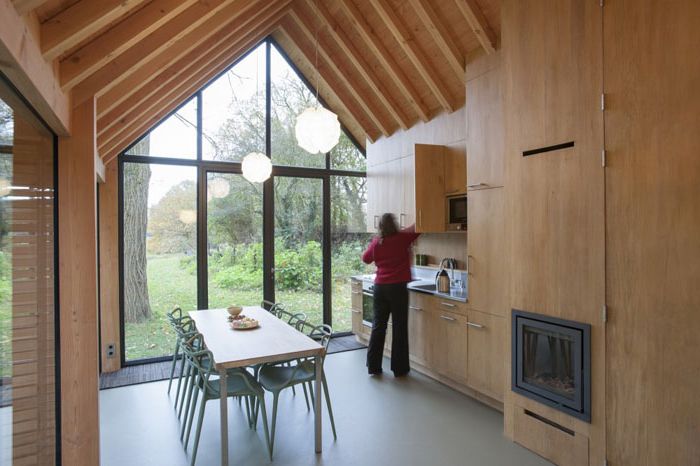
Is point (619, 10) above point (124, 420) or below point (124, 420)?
above

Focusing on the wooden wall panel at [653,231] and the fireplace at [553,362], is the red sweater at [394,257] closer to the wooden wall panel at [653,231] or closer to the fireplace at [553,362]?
the fireplace at [553,362]

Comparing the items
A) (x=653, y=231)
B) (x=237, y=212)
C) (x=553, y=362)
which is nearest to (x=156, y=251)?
(x=237, y=212)

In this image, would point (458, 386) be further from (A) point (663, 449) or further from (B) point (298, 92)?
(B) point (298, 92)

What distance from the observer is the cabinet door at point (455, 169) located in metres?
4.08

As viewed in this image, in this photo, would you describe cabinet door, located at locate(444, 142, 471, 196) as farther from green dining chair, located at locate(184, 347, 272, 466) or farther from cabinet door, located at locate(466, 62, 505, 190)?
green dining chair, located at locate(184, 347, 272, 466)

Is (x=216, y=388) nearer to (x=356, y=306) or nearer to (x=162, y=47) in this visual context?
(x=162, y=47)

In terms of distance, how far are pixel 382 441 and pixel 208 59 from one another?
369 cm

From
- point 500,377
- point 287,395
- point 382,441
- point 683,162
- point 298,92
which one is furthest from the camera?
point 298,92

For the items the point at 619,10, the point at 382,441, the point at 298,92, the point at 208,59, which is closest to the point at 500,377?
the point at 382,441

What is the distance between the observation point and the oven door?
5.08 metres

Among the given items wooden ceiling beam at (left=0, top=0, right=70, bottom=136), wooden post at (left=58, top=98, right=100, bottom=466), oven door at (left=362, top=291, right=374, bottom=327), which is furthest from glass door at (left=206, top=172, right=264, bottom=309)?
wooden ceiling beam at (left=0, top=0, right=70, bottom=136)

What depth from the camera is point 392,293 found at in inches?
167

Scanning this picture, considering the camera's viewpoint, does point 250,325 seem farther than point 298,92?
No

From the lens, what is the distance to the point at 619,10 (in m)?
2.12
